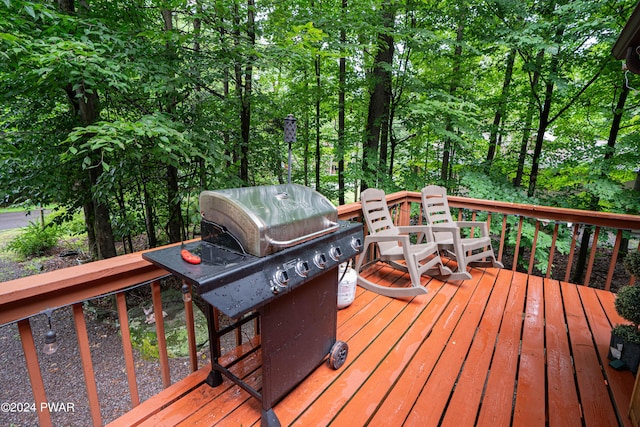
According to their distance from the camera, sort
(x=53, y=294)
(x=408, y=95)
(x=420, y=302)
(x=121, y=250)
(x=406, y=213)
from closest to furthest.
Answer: (x=53, y=294) → (x=420, y=302) → (x=406, y=213) → (x=408, y=95) → (x=121, y=250)

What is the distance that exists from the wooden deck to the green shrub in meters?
8.39

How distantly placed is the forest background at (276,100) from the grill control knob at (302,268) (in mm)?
1780

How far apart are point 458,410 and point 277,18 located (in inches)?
171

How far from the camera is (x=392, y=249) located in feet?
10.2

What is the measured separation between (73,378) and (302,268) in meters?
4.56

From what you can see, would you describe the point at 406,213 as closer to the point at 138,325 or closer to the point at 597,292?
the point at 597,292

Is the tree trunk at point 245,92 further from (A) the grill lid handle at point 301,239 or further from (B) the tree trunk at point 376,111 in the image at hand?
(A) the grill lid handle at point 301,239

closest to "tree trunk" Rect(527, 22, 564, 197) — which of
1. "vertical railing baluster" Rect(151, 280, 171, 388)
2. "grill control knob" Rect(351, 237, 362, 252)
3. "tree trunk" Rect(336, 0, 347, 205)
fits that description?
"tree trunk" Rect(336, 0, 347, 205)

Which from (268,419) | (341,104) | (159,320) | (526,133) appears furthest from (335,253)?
(526,133)

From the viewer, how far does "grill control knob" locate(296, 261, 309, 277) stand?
1405mm

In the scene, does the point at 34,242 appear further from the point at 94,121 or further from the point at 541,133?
the point at 541,133

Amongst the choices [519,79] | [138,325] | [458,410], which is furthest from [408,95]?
[138,325]

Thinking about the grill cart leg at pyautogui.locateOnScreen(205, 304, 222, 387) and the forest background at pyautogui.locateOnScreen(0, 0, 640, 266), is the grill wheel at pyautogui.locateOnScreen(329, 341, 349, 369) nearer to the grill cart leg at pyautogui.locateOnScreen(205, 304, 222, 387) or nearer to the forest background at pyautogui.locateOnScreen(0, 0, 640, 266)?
the grill cart leg at pyautogui.locateOnScreen(205, 304, 222, 387)

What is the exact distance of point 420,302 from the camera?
8.95 feet
